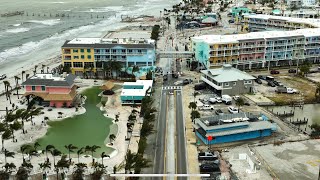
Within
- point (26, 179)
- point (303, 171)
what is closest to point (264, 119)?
point (303, 171)

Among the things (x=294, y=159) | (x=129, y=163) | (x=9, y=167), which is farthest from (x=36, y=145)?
(x=294, y=159)

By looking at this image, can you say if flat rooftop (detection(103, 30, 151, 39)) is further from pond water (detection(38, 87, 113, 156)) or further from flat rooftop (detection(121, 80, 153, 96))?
pond water (detection(38, 87, 113, 156))

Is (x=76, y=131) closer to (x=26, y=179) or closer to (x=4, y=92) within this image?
(x=26, y=179)

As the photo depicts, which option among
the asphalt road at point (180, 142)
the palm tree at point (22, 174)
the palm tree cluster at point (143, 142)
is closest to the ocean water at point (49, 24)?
the palm tree cluster at point (143, 142)

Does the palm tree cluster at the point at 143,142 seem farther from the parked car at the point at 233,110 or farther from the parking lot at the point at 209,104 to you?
the parked car at the point at 233,110

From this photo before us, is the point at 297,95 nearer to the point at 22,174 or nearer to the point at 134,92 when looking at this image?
the point at 134,92

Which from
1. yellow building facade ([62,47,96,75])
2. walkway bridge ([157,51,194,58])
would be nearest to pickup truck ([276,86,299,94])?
walkway bridge ([157,51,194,58])

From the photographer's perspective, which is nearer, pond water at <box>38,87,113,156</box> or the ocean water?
pond water at <box>38,87,113,156</box>
